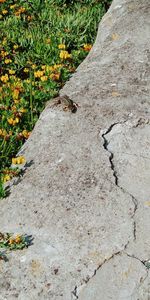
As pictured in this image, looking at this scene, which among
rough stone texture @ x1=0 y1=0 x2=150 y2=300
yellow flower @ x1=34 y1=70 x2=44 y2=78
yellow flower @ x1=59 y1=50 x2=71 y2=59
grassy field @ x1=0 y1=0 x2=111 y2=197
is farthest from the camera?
yellow flower @ x1=59 y1=50 x2=71 y2=59

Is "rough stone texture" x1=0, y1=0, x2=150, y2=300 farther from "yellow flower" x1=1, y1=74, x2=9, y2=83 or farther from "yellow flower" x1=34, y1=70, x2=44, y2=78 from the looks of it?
"yellow flower" x1=1, y1=74, x2=9, y2=83

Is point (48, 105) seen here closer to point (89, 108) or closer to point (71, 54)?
point (89, 108)

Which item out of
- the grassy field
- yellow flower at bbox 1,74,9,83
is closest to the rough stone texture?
the grassy field

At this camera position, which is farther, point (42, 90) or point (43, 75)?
point (43, 75)

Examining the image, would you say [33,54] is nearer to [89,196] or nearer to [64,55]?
[64,55]

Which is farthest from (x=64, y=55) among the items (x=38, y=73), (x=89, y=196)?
(x=89, y=196)

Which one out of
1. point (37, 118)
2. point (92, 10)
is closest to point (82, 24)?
point (92, 10)
